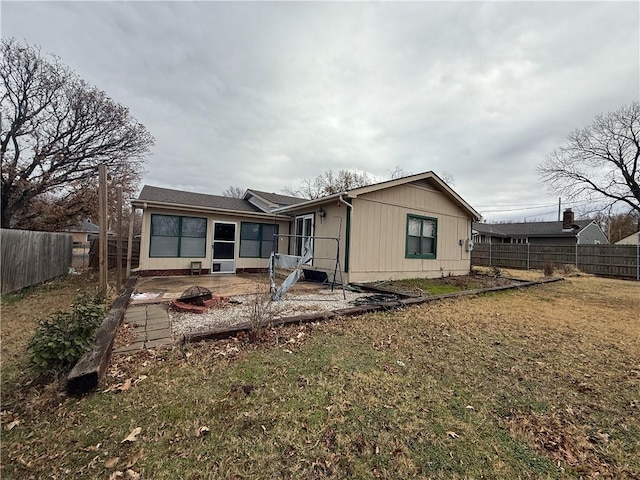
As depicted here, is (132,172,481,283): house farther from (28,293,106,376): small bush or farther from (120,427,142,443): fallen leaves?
(120,427,142,443): fallen leaves

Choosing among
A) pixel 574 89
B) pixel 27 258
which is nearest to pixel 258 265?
pixel 27 258

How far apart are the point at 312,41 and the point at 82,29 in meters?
6.13

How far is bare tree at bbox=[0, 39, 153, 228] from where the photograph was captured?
12508 millimetres

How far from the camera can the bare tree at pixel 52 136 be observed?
12.5m

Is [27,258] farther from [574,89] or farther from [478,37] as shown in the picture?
[574,89]

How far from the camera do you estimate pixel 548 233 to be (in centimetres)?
2417

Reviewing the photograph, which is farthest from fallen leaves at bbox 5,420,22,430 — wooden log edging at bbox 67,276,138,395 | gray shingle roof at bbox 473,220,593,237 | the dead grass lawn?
gray shingle roof at bbox 473,220,593,237

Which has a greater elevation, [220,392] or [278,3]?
[278,3]

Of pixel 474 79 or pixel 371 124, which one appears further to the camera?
pixel 371 124

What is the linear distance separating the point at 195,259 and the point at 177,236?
1.02m

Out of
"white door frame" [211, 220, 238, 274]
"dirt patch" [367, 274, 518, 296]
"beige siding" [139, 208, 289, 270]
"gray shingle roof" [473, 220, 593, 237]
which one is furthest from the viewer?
"gray shingle roof" [473, 220, 593, 237]

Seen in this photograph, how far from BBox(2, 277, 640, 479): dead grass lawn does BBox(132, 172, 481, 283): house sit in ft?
15.1

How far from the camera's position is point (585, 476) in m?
1.66

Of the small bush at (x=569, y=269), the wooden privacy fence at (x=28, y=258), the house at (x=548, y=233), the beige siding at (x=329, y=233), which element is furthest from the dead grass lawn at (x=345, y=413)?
the house at (x=548, y=233)
